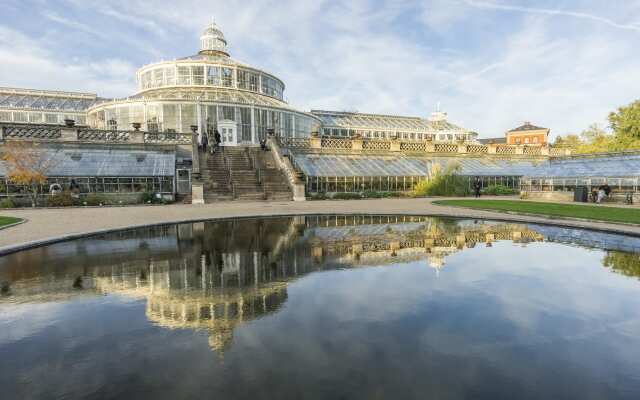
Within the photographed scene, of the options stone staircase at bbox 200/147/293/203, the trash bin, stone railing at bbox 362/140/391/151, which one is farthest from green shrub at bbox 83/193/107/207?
the trash bin

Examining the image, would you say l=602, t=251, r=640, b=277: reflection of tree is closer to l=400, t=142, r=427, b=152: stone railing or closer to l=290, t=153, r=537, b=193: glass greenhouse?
l=290, t=153, r=537, b=193: glass greenhouse

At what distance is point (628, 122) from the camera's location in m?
49.3

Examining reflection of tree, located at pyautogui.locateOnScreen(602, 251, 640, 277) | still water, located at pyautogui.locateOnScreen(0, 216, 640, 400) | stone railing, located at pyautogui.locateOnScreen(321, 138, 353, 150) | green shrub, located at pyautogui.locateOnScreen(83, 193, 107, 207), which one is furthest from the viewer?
stone railing, located at pyautogui.locateOnScreen(321, 138, 353, 150)

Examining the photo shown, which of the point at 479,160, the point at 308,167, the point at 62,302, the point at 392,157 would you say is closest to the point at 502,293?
the point at 62,302

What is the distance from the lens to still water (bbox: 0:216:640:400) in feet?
13.9

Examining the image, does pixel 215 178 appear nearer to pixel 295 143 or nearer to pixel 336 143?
Result: pixel 295 143

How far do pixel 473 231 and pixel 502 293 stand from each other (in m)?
8.37

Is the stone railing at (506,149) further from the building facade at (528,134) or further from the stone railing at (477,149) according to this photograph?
the building facade at (528,134)

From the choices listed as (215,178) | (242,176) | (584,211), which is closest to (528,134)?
(584,211)

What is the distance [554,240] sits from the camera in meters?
13.4

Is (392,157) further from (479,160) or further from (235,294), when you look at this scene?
(235,294)

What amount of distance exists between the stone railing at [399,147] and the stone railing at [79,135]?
42.5ft

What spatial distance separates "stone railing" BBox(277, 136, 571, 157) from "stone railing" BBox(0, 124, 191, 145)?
42.5 ft

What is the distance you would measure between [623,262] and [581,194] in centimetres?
2805
